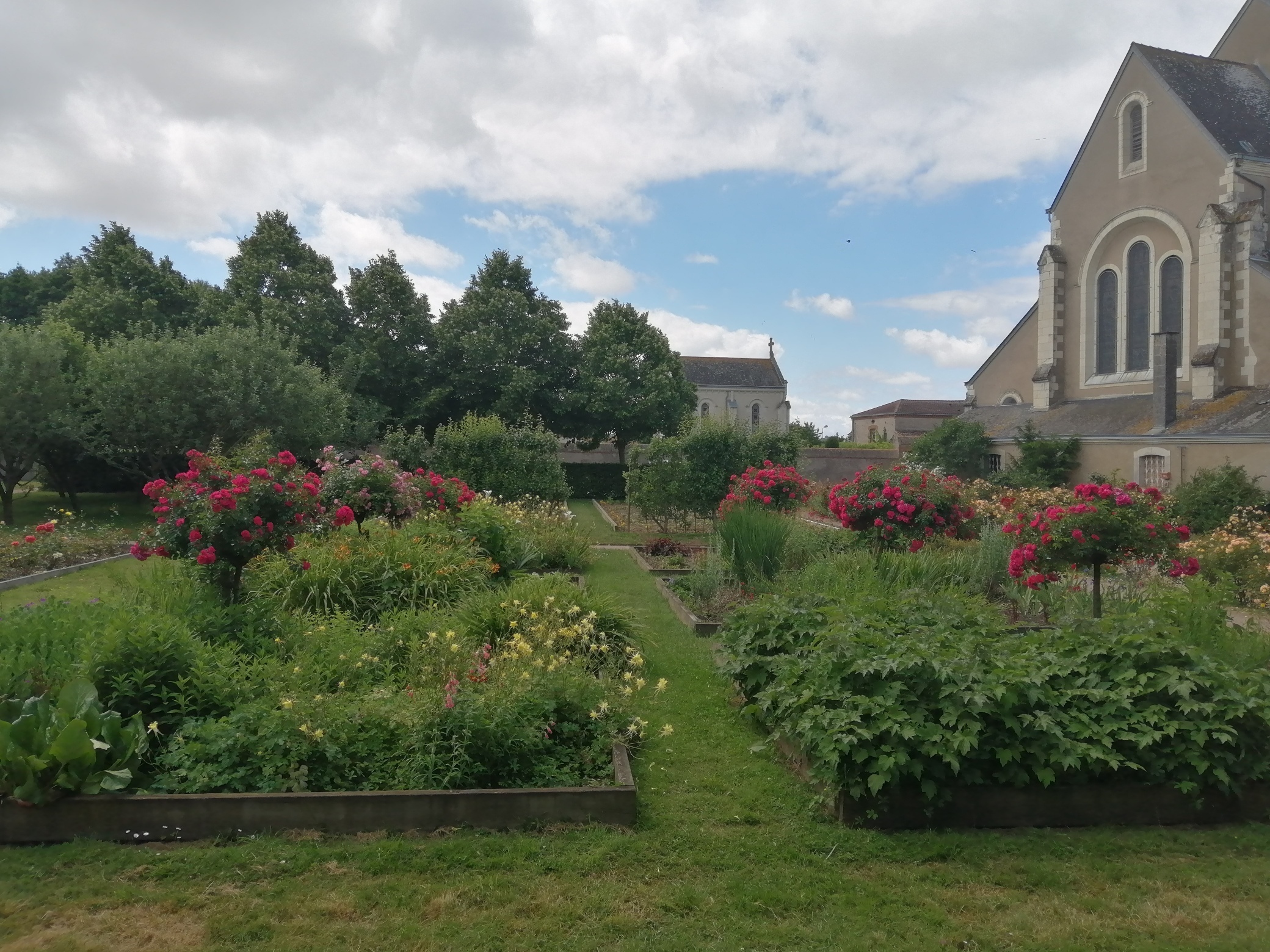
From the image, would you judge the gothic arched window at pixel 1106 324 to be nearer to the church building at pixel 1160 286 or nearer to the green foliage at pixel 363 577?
the church building at pixel 1160 286

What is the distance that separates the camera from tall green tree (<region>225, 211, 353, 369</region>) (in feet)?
93.3

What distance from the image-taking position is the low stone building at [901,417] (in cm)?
5944

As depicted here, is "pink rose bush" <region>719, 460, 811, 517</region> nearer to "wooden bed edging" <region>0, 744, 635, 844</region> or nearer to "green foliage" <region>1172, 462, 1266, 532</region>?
"wooden bed edging" <region>0, 744, 635, 844</region>

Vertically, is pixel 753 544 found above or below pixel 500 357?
below

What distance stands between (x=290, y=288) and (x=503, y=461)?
48.6 ft

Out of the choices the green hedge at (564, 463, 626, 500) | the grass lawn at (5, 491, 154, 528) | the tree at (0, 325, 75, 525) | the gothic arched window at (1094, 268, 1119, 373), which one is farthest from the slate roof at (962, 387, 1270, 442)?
the tree at (0, 325, 75, 525)

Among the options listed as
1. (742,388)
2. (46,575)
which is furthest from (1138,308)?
(742,388)

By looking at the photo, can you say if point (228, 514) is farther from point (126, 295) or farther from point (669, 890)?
point (126, 295)

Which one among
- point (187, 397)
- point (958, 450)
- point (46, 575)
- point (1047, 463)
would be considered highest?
point (958, 450)

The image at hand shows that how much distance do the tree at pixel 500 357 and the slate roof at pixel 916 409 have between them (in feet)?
112

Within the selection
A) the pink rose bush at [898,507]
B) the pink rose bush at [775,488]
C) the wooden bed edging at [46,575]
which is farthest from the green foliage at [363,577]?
the pink rose bush at [775,488]

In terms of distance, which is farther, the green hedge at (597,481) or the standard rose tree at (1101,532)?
the green hedge at (597,481)

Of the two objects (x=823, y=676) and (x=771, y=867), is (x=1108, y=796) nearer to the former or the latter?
(x=823, y=676)

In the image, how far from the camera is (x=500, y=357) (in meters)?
31.8
